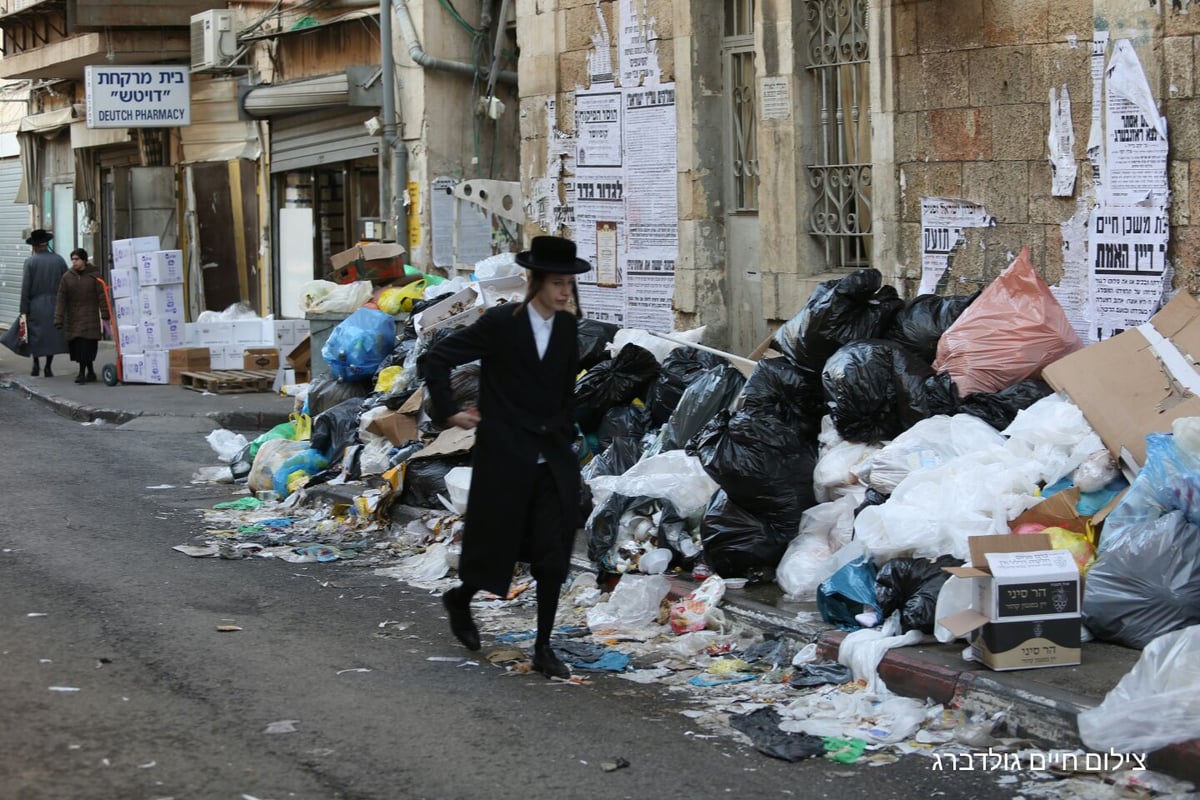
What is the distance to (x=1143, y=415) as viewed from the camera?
266 inches

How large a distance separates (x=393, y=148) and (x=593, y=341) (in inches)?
259

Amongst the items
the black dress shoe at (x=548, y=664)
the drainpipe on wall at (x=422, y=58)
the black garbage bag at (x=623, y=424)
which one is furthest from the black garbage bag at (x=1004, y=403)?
the drainpipe on wall at (x=422, y=58)

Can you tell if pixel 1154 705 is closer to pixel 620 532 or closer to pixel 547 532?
pixel 547 532

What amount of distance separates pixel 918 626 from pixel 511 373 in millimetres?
1822

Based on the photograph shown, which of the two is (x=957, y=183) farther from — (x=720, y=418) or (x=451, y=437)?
(x=451, y=437)

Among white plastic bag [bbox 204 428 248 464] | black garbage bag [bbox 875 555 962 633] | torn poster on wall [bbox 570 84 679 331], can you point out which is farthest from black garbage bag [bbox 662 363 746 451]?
white plastic bag [bbox 204 428 248 464]

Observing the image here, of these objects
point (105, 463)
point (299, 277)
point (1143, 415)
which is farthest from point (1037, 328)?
point (299, 277)

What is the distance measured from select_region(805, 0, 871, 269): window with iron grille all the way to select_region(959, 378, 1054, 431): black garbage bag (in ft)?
8.85

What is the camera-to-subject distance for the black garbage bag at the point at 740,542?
725 centimetres

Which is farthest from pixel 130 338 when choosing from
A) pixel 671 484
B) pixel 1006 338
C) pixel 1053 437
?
pixel 1053 437

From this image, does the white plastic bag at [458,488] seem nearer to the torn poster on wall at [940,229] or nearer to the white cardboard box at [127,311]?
the torn poster on wall at [940,229]

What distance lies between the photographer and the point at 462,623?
641cm

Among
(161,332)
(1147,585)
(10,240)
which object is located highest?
(10,240)

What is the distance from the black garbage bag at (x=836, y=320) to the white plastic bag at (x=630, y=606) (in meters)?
1.65
